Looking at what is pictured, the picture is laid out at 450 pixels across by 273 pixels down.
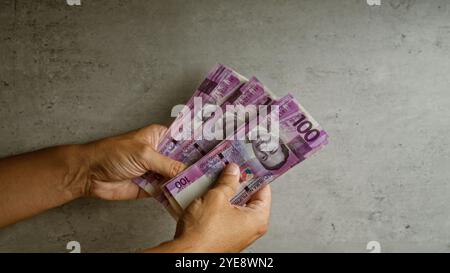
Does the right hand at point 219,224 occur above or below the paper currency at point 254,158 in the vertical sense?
below

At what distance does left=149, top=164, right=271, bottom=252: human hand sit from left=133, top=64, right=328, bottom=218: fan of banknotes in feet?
0.30

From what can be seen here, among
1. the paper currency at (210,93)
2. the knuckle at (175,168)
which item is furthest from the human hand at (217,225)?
the paper currency at (210,93)

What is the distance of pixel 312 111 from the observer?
149 cm

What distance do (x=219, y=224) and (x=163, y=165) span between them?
29cm

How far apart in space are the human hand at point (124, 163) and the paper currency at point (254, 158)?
6 centimetres

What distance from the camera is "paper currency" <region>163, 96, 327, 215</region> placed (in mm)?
1250

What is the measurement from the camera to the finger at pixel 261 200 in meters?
Answer: 1.24

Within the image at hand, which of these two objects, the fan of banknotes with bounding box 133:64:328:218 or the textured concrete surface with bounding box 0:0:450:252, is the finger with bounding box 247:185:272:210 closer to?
the fan of banknotes with bounding box 133:64:328:218

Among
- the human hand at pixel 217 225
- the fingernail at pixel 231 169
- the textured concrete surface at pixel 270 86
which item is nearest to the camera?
the human hand at pixel 217 225

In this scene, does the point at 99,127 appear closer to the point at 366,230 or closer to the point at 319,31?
the point at 319,31

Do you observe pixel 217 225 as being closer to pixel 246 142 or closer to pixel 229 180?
pixel 229 180

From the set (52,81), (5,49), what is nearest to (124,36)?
(52,81)
